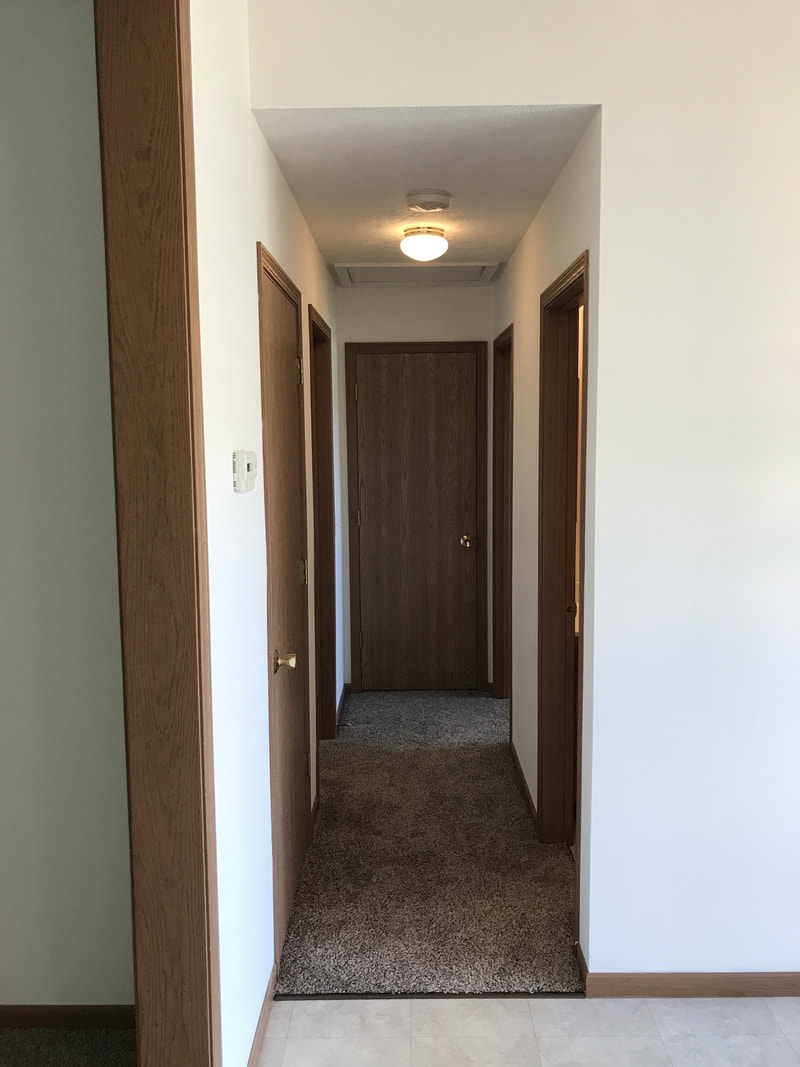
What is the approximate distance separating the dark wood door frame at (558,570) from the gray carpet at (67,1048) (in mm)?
1647

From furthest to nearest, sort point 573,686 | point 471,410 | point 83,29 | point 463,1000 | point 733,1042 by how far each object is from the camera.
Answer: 1. point 471,410
2. point 573,686
3. point 463,1000
4. point 733,1042
5. point 83,29

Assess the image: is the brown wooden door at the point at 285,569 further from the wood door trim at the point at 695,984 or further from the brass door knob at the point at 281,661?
the wood door trim at the point at 695,984

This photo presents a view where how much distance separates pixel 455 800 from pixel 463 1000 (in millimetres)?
1246

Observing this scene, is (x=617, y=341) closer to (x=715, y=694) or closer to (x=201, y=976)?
(x=715, y=694)

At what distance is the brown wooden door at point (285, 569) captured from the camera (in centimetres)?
228

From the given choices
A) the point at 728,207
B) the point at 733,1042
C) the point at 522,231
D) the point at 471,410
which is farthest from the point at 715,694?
the point at 471,410

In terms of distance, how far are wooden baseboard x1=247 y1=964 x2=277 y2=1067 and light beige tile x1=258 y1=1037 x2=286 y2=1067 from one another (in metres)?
0.01

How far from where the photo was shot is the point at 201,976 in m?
1.43

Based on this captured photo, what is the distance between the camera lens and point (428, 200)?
2.76m

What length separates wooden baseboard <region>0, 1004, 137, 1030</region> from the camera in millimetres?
2061

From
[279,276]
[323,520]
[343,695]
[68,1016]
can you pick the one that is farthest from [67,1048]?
[343,695]

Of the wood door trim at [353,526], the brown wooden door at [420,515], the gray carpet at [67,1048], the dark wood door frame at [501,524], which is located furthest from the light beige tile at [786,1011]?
the wood door trim at [353,526]

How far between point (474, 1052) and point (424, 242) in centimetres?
265

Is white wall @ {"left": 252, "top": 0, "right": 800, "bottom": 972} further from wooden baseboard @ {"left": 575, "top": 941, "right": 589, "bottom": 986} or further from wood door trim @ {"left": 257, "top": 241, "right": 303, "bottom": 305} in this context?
wood door trim @ {"left": 257, "top": 241, "right": 303, "bottom": 305}
